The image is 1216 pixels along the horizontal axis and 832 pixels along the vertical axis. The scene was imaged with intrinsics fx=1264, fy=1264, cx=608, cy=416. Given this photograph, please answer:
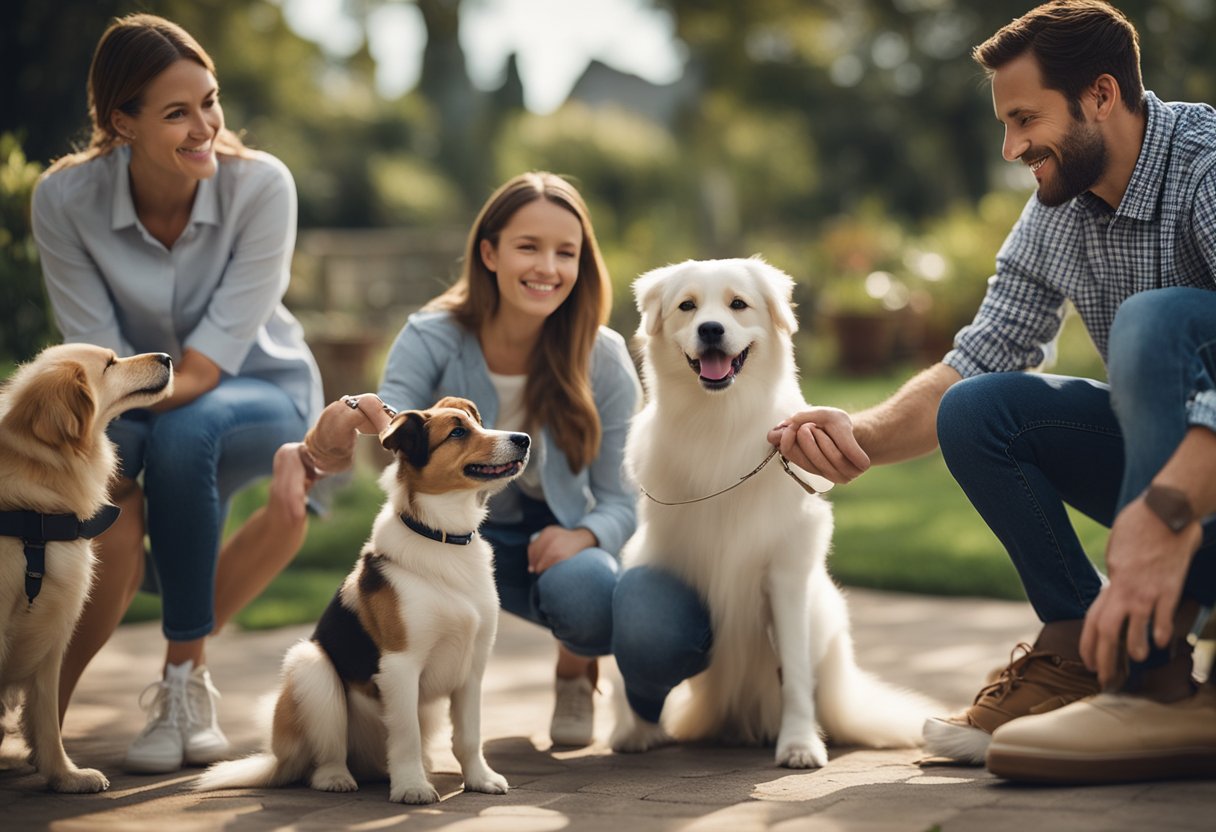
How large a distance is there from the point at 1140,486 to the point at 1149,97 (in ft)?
3.57

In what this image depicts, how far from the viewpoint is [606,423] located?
3871mm

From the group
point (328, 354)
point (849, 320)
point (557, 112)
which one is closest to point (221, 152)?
point (328, 354)

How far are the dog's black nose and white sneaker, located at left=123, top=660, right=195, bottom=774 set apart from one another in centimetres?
165

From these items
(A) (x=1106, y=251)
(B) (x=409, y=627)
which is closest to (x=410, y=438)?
(B) (x=409, y=627)

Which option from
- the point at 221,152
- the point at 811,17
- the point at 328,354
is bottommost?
the point at 221,152

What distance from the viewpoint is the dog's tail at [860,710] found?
10.9 ft

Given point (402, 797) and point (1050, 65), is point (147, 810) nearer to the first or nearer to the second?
point (402, 797)

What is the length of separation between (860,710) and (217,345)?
2.09 meters

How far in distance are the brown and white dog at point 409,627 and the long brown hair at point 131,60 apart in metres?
1.37

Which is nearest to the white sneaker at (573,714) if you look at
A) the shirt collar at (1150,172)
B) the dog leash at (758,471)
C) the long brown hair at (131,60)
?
the dog leash at (758,471)

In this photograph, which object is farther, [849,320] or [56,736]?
[849,320]

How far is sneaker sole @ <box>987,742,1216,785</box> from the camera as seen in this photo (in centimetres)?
244

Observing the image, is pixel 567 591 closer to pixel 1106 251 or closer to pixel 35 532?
pixel 35 532

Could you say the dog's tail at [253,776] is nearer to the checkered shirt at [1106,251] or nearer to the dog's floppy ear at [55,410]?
the dog's floppy ear at [55,410]
